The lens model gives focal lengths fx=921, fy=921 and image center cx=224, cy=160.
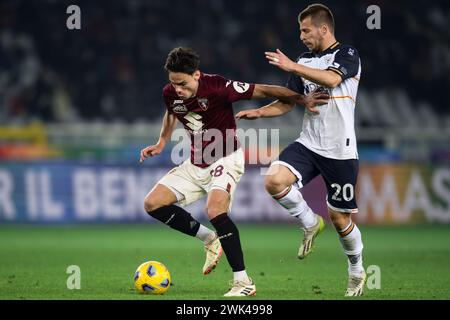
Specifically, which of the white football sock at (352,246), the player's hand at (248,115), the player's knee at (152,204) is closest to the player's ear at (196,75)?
the player's hand at (248,115)

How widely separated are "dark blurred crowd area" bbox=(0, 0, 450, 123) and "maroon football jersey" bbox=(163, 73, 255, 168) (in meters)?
11.1

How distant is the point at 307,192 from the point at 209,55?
18.2ft

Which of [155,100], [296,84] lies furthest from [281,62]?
[155,100]

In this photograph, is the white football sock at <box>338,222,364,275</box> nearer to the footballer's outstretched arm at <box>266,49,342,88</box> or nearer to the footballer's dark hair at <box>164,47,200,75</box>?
the footballer's outstretched arm at <box>266,49,342,88</box>

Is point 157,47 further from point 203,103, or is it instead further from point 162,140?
point 203,103

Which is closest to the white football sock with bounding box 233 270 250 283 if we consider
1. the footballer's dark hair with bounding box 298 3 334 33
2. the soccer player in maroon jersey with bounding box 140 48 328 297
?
the soccer player in maroon jersey with bounding box 140 48 328 297

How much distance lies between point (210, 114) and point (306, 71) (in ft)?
3.58

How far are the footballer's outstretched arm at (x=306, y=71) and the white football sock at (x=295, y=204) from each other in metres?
1.06

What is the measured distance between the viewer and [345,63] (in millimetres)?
8102

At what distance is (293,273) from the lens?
10023mm

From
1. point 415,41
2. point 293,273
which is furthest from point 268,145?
point 293,273

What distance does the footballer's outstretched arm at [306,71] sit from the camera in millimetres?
7703

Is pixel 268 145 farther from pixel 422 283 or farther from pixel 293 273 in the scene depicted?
pixel 422 283

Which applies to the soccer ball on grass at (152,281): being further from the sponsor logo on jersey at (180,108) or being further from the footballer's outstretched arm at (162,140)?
the sponsor logo on jersey at (180,108)
